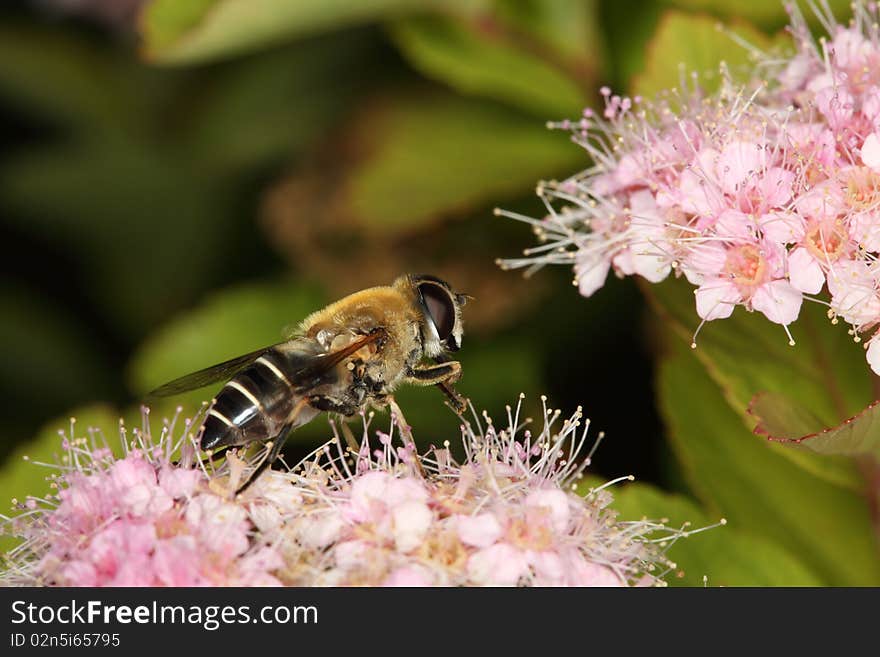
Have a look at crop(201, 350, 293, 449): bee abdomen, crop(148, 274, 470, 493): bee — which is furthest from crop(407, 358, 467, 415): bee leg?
crop(201, 350, 293, 449): bee abdomen

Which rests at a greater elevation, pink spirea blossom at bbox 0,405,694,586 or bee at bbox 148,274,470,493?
bee at bbox 148,274,470,493

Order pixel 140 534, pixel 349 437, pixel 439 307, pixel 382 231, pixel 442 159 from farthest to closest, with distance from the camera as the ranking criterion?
1. pixel 442 159
2. pixel 382 231
3. pixel 439 307
4. pixel 349 437
5. pixel 140 534

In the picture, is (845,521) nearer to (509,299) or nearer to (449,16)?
(509,299)

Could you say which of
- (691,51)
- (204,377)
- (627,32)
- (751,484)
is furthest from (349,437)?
(627,32)

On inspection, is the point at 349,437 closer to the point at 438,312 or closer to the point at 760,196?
the point at 438,312

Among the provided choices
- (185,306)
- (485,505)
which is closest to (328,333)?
(485,505)

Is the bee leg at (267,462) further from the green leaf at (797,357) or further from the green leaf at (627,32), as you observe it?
the green leaf at (627,32)

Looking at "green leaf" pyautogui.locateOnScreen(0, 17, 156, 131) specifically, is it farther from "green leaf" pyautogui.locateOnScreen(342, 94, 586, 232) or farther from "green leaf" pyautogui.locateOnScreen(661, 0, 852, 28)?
"green leaf" pyautogui.locateOnScreen(661, 0, 852, 28)
